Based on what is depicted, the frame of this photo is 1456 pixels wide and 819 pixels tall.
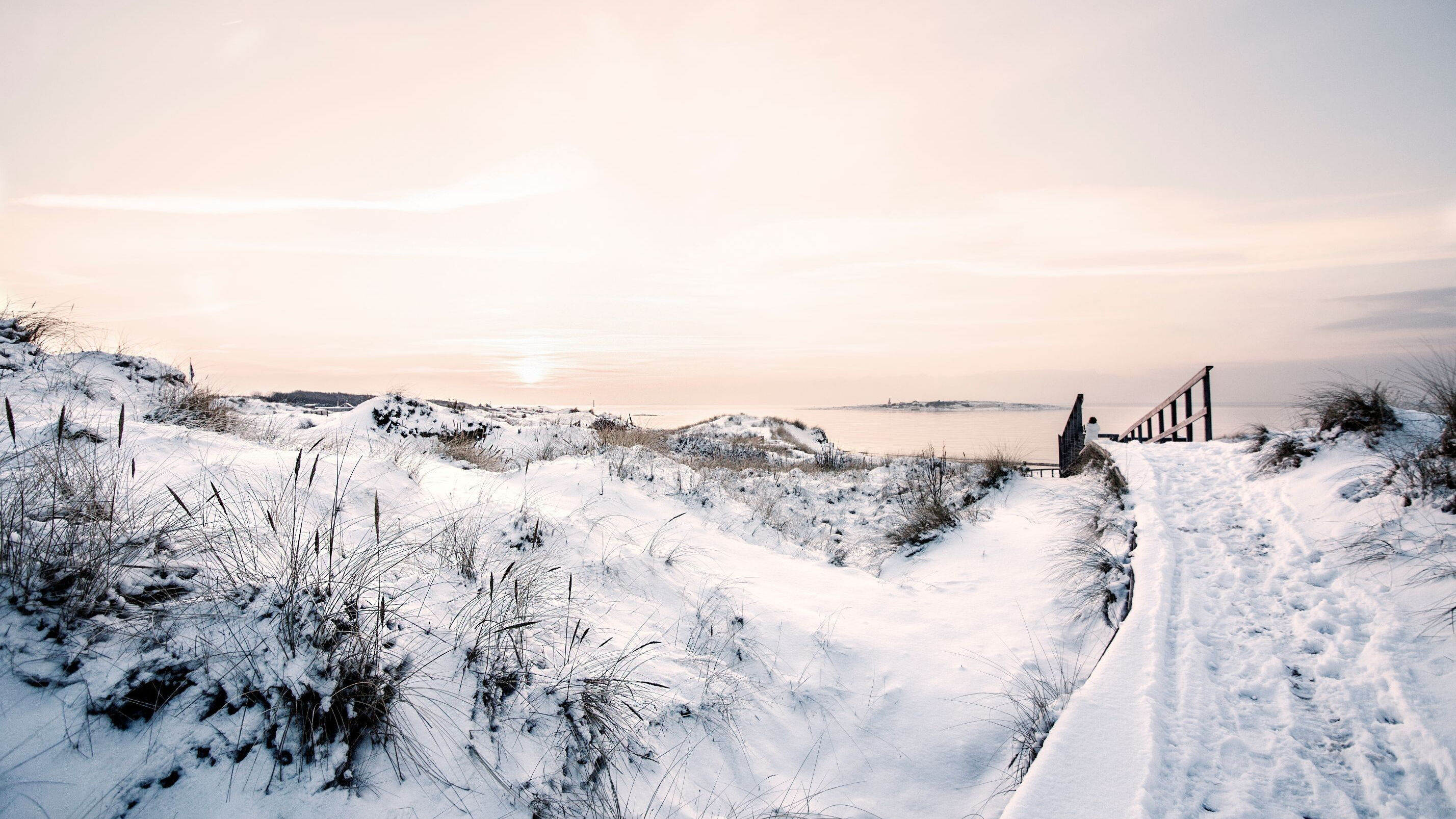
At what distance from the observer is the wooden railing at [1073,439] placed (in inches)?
606

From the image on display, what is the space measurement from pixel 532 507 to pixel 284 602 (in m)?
2.87

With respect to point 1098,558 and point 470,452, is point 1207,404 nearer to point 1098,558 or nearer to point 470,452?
point 1098,558

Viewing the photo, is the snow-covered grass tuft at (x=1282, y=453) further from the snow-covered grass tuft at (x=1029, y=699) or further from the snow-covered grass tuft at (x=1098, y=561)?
the snow-covered grass tuft at (x=1029, y=699)

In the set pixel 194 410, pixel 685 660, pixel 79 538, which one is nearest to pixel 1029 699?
pixel 685 660

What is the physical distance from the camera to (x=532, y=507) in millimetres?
5445

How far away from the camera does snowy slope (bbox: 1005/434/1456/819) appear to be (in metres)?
2.72

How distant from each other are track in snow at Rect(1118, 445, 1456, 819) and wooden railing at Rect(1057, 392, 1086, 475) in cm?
1076

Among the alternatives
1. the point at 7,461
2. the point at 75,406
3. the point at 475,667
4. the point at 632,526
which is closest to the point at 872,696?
the point at 475,667

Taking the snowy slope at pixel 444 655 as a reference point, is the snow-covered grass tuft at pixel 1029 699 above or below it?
below

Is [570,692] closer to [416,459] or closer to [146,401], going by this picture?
[416,459]

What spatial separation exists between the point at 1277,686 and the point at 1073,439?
14.0m

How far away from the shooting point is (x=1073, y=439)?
1595cm

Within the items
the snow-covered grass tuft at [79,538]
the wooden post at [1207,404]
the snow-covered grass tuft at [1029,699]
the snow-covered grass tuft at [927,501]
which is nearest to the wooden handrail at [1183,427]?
the wooden post at [1207,404]

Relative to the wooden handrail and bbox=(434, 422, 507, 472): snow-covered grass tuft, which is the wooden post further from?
bbox=(434, 422, 507, 472): snow-covered grass tuft
